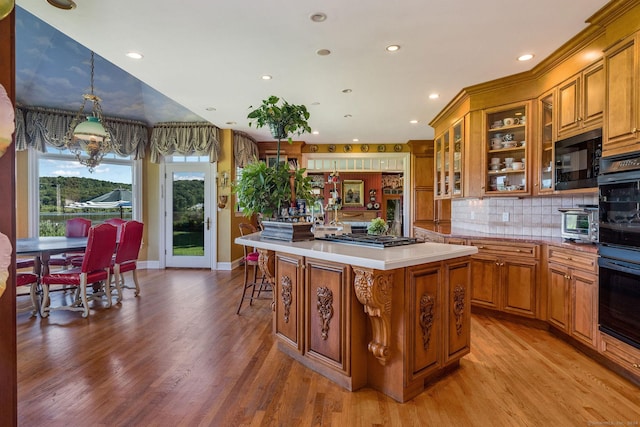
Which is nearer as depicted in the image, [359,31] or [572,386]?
[572,386]

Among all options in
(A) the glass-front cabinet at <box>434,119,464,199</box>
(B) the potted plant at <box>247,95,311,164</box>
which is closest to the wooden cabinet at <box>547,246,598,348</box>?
A: (A) the glass-front cabinet at <box>434,119,464,199</box>

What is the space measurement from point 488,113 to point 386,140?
11.4 ft

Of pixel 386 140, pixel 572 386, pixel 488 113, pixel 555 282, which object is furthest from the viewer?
pixel 386 140

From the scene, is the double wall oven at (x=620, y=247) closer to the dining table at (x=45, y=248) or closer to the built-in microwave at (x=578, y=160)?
the built-in microwave at (x=578, y=160)

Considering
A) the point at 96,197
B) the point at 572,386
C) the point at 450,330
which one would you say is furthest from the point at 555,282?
the point at 96,197

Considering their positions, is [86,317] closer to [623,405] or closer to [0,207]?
[0,207]

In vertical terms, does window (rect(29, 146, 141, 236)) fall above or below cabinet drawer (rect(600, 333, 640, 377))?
above

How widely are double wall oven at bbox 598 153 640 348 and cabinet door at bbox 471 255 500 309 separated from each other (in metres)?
1.08

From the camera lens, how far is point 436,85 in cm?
409

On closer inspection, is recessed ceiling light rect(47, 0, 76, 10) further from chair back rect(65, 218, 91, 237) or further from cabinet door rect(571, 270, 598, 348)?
cabinet door rect(571, 270, 598, 348)

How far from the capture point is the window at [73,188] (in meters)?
5.56

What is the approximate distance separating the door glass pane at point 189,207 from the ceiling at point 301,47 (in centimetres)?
192

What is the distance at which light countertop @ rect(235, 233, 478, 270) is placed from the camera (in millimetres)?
1919

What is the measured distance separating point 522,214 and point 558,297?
1177mm
